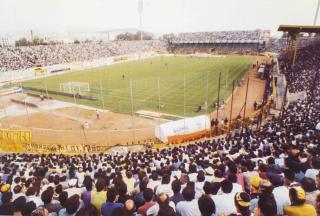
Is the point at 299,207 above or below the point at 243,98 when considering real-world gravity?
above

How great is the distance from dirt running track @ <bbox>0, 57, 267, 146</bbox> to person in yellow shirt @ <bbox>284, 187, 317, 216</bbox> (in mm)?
18368

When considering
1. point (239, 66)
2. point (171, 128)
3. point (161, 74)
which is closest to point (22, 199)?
point (171, 128)

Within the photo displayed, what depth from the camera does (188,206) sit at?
521 centimetres

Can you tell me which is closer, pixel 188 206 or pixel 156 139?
pixel 188 206

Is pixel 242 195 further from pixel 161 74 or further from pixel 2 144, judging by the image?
pixel 161 74

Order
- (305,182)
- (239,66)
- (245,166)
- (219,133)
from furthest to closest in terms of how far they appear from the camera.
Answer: (239,66) < (219,133) < (245,166) < (305,182)

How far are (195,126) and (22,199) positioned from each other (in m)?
17.3

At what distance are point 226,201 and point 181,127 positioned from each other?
635 inches

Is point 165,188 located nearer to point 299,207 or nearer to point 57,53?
point 299,207

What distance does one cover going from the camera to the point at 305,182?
531cm

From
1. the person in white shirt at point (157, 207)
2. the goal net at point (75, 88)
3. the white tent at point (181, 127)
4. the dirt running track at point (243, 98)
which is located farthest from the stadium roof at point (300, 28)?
the person in white shirt at point (157, 207)

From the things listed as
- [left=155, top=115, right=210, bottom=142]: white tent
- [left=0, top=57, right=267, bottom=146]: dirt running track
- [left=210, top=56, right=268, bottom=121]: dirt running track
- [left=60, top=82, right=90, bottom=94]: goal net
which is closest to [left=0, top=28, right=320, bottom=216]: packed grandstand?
[left=155, top=115, right=210, bottom=142]: white tent

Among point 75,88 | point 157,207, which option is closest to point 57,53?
point 75,88

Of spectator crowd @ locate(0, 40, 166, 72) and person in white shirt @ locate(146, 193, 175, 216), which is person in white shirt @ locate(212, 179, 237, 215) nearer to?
person in white shirt @ locate(146, 193, 175, 216)
